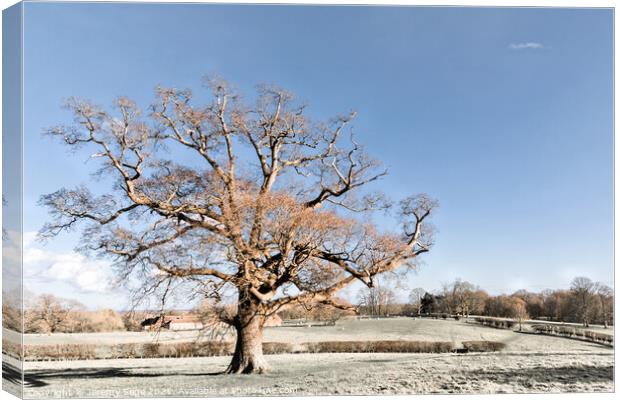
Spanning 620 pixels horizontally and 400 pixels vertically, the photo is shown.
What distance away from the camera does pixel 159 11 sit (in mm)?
11656

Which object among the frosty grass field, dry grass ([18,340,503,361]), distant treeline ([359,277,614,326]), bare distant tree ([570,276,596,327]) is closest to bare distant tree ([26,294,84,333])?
the frosty grass field

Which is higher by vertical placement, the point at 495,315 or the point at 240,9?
the point at 240,9

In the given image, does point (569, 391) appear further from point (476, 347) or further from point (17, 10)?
point (17, 10)

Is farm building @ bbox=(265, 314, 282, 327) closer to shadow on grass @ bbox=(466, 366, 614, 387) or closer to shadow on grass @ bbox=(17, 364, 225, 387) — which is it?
shadow on grass @ bbox=(17, 364, 225, 387)

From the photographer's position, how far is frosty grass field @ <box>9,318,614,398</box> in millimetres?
10945

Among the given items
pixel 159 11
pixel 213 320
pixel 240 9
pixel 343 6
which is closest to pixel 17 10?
pixel 159 11

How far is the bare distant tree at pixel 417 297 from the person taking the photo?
13.8 metres

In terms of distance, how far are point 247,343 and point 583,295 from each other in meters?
8.22

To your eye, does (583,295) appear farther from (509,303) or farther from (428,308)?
(428,308)

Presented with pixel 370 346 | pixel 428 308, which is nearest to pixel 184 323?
pixel 370 346

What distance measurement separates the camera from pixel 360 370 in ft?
38.7

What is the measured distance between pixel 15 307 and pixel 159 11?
6642 millimetres

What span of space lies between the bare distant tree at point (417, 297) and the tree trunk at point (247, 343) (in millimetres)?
3980

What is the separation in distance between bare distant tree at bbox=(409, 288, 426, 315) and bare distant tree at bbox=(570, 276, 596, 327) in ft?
11.7
